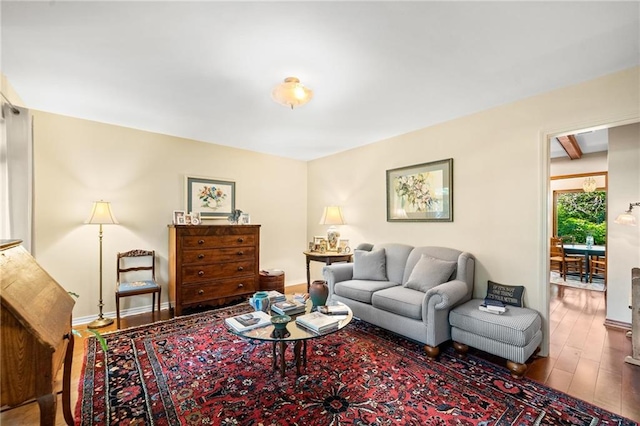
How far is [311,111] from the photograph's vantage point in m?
3.12

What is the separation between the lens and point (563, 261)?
5.57 m

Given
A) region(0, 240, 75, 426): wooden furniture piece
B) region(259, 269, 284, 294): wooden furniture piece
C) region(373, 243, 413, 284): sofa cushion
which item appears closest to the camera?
region(0, 240, 75, 426): wooden furniture piece

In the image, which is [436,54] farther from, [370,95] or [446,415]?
[446,415]

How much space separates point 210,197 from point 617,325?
5.45 metres

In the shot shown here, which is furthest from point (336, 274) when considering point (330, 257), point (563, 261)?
point (563, 261)

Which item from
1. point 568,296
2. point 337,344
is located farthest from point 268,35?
point 568,296

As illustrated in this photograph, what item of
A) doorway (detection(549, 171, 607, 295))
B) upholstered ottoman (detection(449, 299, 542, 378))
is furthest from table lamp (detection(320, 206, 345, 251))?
doorway (detection(549, 171, 607, 295))

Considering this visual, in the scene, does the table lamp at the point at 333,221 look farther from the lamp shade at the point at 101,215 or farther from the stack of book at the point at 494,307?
the lamp shade at the point at 101,215

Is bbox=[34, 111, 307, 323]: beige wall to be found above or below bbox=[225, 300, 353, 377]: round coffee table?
above

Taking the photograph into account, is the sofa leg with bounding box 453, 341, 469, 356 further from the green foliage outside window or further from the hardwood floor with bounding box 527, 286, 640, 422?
the green foliage outside window

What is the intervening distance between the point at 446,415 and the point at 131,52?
3.25m

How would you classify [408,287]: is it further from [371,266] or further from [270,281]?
[270,281]

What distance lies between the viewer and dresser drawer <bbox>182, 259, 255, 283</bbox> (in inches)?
140

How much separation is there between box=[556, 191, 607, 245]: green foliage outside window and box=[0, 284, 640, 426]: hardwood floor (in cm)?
384
